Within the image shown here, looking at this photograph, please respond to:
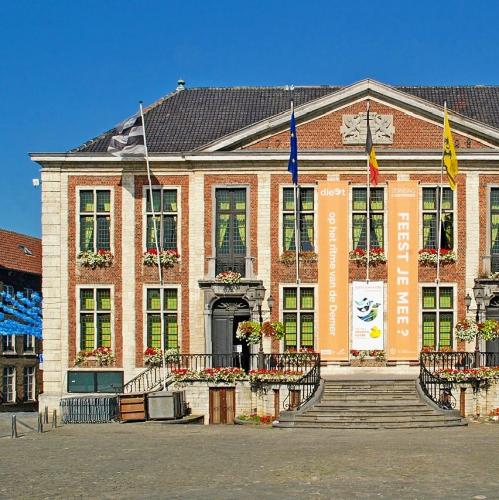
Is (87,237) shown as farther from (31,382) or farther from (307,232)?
(31,382)

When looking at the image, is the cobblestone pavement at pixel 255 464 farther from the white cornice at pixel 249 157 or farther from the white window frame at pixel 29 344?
the white window frame at pixel 29 344

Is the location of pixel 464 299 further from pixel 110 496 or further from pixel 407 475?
pixel 110 496

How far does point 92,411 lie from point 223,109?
11.0 m

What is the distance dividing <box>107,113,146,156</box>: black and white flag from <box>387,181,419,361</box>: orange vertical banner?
708 centimetres

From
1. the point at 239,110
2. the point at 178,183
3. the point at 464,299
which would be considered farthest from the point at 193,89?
the point at 464,299

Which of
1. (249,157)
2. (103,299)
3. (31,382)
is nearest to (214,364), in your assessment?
(103,299)

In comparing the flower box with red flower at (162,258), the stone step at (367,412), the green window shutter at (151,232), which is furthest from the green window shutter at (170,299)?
the stone step at (367,412)

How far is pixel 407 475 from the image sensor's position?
1630 cm

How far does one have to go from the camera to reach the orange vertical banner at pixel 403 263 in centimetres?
3128

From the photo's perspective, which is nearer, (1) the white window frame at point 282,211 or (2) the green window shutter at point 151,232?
(1) the white window frame at point 282,211

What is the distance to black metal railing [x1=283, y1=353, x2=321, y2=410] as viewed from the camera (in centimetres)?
2833

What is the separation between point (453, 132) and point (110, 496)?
758 inches

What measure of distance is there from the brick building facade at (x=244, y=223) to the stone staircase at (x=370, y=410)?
11.4 feet

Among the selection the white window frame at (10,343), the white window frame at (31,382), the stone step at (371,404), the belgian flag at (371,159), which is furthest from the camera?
the white window frame at (31,382)
